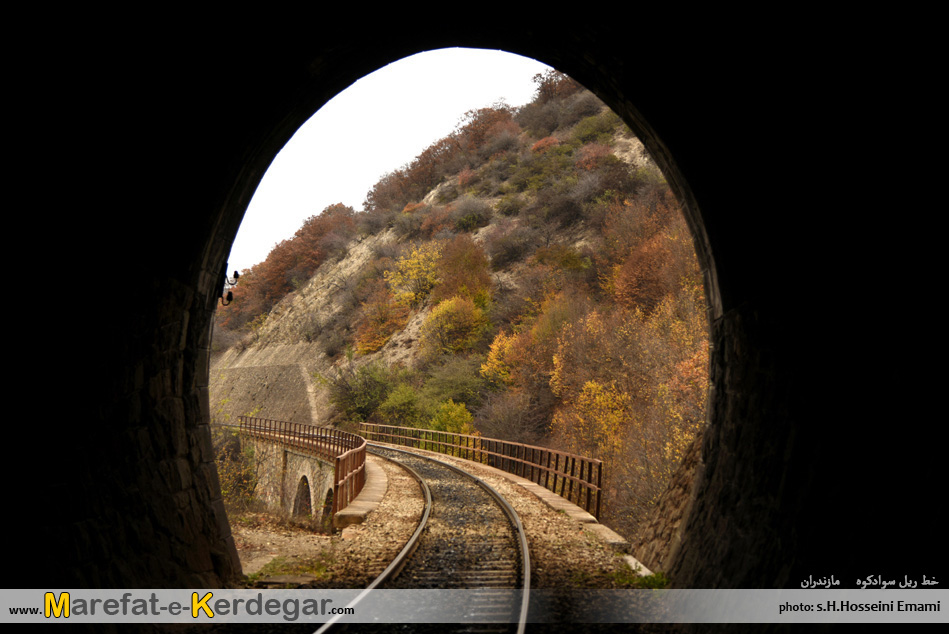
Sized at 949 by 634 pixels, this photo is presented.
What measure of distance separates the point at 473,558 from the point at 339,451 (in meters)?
12.9

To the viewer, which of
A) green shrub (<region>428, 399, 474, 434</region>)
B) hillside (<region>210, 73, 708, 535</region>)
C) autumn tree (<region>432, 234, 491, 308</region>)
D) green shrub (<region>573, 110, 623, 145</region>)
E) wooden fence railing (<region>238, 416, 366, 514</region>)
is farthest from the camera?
green shrub (<region>573, 110, 623, 145</region>)

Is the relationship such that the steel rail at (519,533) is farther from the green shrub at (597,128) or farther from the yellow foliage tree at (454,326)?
the green shrub at (597,128)

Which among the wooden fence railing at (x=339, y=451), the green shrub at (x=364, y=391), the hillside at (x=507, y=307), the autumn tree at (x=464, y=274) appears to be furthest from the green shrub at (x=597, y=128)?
the wooden fence railing at (x=339, y=451)

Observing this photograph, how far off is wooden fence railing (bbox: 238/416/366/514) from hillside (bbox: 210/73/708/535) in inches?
158

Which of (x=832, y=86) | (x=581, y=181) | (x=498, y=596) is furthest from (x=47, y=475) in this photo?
(x=581, y=181)

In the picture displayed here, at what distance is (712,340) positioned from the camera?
24.2ft

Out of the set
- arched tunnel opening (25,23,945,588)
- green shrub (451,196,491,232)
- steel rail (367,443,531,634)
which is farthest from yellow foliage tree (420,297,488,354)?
arched tunnel opening (25,23,945,588)

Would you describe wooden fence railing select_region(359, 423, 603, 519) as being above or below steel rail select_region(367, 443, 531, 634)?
below

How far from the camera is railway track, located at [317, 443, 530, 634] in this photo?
22.1 feet

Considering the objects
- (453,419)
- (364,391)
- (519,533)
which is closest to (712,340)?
(519,533)

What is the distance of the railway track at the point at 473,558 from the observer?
265 inches

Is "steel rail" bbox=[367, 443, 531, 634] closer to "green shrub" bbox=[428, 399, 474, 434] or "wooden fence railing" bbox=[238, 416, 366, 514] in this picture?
"wooden fence railing" bbox=[238, 416, 366, 514]

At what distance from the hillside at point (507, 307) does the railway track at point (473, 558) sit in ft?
21.6

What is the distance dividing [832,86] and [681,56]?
5.40ft
